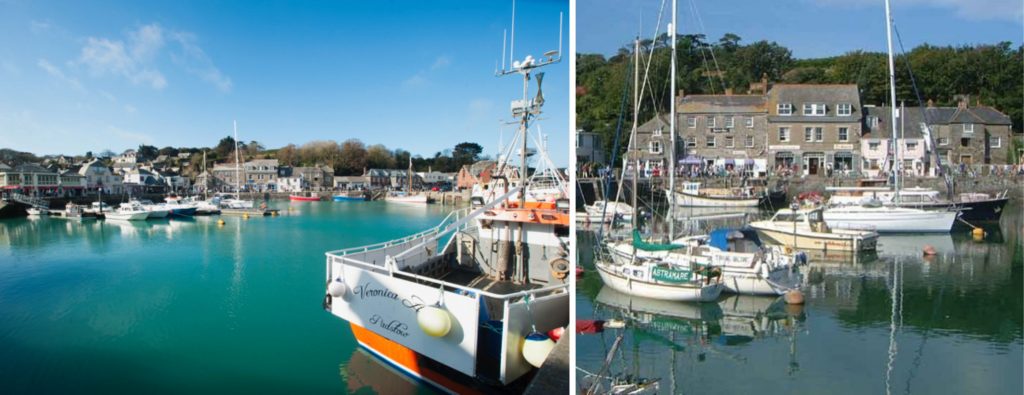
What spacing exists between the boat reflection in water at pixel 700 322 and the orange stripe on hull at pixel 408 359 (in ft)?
4.13

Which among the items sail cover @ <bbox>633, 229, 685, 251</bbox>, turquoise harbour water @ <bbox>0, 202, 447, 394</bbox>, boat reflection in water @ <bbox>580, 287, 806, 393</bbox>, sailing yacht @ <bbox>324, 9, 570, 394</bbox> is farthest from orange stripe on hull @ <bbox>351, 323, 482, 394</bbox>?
sail cover @ <bbox>633, 229, 685, 251</bbox>

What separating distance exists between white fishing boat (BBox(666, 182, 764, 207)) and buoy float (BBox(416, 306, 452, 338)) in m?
12.1

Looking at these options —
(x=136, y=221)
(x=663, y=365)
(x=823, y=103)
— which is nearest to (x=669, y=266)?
(x=663, y=365)

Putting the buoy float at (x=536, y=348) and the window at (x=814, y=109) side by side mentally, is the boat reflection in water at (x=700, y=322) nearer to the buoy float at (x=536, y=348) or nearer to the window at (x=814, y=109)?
the buoy float at (x=536, y=348)

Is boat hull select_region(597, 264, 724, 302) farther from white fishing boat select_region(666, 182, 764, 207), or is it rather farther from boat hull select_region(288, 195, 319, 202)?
boat hull select_region(288, 195, 319, 202)

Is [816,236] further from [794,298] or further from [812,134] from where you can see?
[812,134]

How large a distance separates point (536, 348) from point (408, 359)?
1724 millimetres

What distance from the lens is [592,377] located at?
8.52 ft

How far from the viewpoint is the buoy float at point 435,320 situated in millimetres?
3463

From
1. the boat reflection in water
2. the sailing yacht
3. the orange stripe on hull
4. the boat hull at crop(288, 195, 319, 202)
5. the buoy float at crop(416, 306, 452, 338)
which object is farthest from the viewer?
the boat hull at crop(288, 195, 319, 202)

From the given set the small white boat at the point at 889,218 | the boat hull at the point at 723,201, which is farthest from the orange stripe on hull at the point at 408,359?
the boat hull at the point at 723,201

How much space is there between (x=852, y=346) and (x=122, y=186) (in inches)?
Answer: 1450

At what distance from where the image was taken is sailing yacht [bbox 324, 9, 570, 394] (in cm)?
334

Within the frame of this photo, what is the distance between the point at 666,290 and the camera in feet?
19.0
